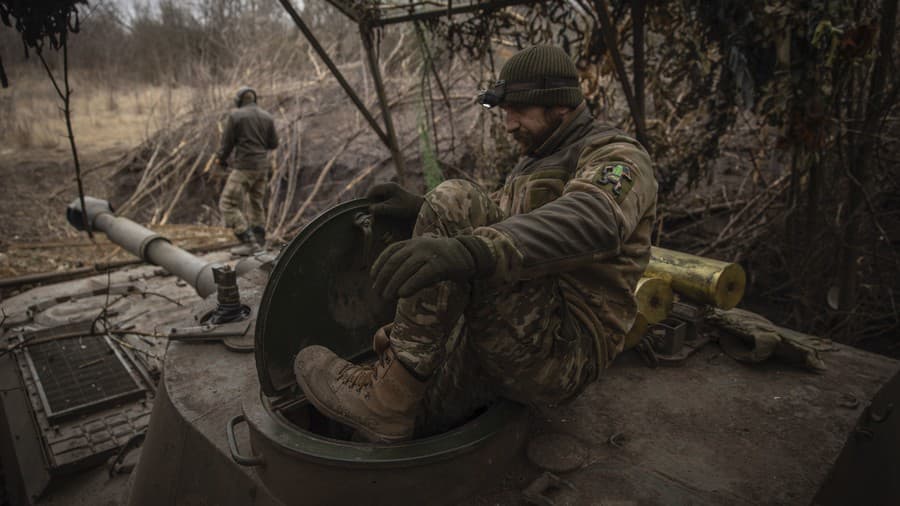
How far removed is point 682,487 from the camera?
5.98 ft

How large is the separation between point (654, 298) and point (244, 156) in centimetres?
639

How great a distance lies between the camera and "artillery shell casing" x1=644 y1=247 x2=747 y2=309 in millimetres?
2564

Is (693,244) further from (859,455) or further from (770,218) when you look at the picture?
(859,455)

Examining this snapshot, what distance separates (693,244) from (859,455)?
4.34 metres

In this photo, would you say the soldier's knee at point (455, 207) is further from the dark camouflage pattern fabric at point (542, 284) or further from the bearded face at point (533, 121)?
the bearded face at point (533, 121)

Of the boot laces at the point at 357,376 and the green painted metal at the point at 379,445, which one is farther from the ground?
the boot laces at the point at 357,376

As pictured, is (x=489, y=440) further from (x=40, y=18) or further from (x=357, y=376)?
(x=40, y=18)

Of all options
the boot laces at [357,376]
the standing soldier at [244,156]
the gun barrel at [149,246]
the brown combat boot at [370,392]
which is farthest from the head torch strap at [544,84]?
the standing soldier at [244,156]

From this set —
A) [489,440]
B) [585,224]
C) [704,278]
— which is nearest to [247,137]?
[704,278]

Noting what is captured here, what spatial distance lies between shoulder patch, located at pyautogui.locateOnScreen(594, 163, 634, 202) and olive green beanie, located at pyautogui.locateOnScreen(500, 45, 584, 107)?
0.42m

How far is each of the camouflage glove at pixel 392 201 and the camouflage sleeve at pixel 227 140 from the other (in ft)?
20.0

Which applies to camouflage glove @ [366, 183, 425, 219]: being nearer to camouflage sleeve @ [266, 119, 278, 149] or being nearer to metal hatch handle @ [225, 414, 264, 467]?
metal hatch handle @ [225, 414, 264, 467]

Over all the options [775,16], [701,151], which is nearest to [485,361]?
[775,16]

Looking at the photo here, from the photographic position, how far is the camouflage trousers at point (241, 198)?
25.3 ft
